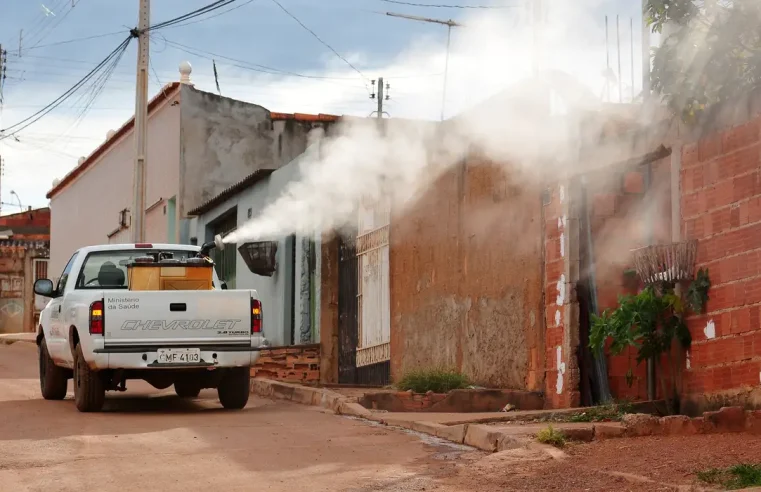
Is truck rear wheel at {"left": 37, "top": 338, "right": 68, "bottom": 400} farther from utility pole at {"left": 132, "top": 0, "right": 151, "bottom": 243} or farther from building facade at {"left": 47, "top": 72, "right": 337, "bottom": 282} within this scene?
building facade at {"left": 47, "top": 72, "right": 337, "bottom": 282}

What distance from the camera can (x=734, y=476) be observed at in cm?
689

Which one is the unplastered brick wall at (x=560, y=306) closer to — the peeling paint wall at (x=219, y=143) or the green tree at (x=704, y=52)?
the green tree at (x=704, y=52)

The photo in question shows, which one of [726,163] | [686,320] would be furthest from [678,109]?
[686,320]

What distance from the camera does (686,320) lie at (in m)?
10.5

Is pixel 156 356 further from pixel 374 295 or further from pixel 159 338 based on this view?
pixel 374 295

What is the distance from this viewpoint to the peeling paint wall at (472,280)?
13.0m

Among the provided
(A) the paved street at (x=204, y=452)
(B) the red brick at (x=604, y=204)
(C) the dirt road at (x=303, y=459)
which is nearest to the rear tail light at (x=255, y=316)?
(A) the paved street at (x=204, y=452)

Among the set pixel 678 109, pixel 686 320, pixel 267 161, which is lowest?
pixel 686 320

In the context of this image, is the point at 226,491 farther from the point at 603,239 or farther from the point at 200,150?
the point at 200,150

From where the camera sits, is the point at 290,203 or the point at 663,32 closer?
the point at 663,32

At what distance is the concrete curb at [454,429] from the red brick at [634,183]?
10.1 feet

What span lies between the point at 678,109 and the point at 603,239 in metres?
2.14

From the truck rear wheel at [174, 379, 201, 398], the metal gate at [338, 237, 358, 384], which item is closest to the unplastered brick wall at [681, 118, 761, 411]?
the truck rear wheel at [174, 379, 201, 398]

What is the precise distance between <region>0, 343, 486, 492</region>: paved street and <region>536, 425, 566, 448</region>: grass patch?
2.16 ft
